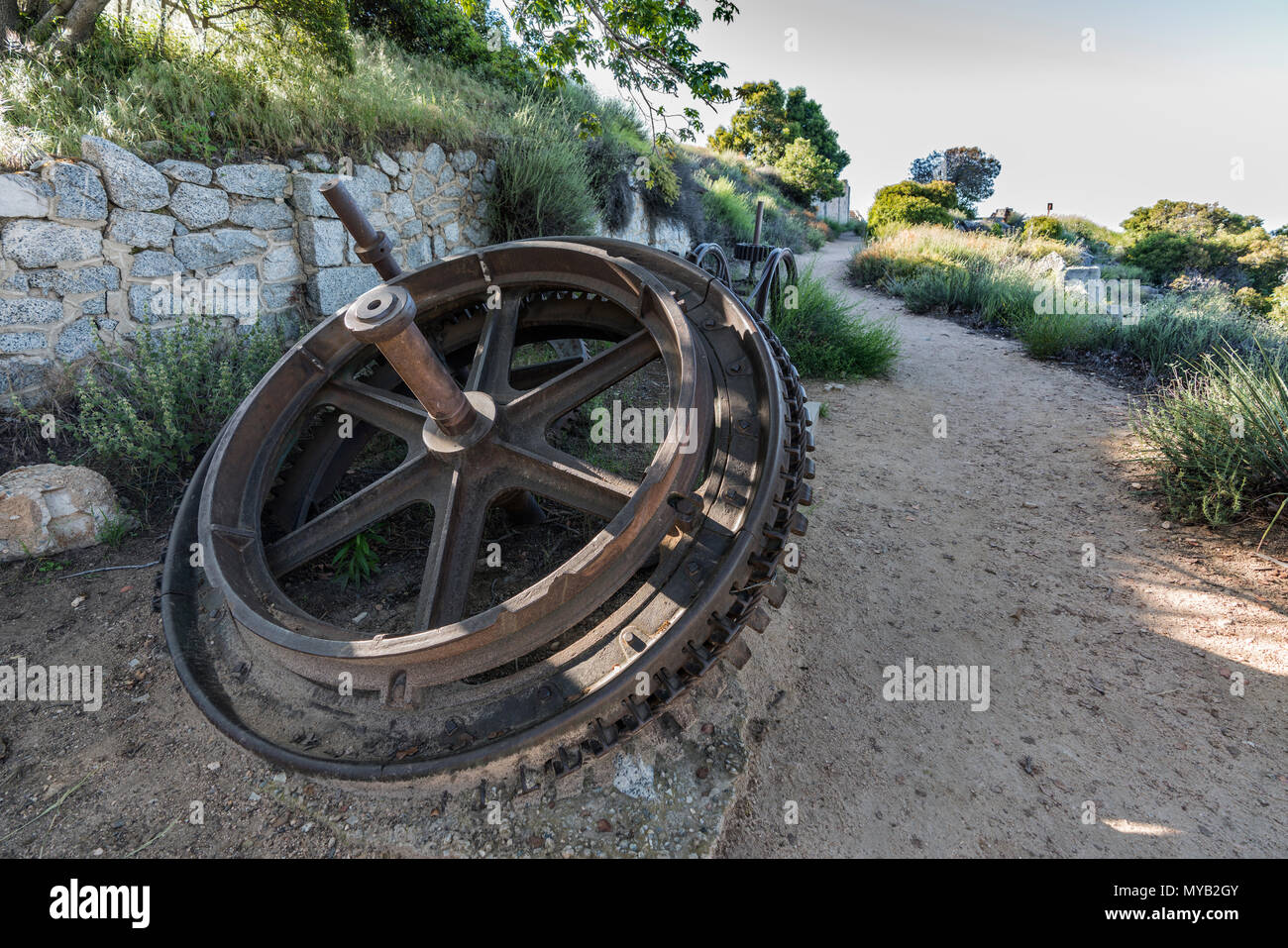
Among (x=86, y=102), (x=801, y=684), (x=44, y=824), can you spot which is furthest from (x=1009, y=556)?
(x=86, y=102)

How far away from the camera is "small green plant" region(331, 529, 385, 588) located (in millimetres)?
2936

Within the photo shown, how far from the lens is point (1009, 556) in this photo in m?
3.55

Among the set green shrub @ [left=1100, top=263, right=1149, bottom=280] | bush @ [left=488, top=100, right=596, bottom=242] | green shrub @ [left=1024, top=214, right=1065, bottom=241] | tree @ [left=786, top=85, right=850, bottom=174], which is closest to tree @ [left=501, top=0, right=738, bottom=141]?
bush @ [left=488, top=100, right=596, bottom=242]

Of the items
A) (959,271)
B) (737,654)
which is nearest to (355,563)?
(737,654)

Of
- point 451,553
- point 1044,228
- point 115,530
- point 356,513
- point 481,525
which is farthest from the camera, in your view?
point 1044,228

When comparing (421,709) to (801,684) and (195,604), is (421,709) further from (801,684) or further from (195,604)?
(801,684)

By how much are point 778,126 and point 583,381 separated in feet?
95.4

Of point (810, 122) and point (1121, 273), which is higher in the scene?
point (810, 122)

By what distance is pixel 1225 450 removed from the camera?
12.1 feet

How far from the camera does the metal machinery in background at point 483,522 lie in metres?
1.75

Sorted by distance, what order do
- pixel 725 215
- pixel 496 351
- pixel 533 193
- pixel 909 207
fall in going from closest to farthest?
pixel 496 351 → pixel 533 193 → pixel 725 215 → pixel 909 207

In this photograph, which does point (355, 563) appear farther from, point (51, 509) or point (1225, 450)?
point (1225, 450)

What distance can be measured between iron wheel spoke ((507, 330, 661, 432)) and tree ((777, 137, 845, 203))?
24.7 m

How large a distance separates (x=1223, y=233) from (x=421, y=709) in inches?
1141
